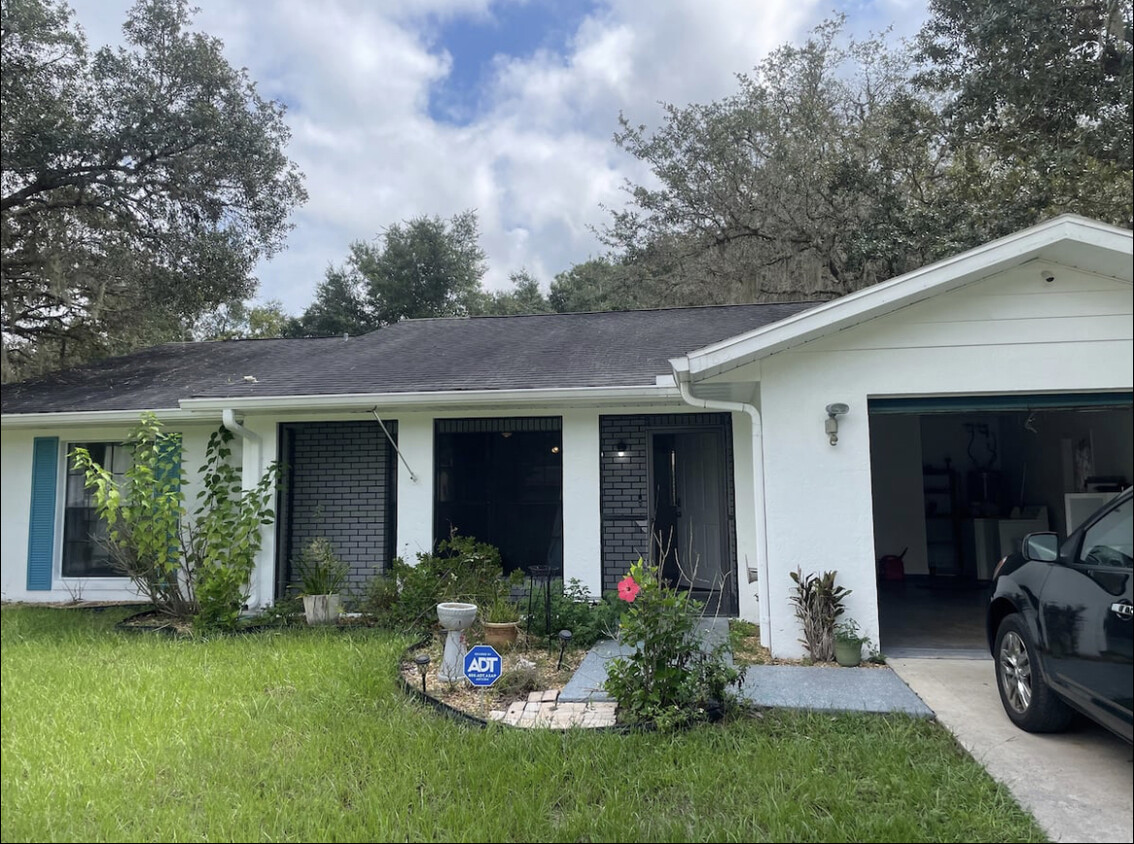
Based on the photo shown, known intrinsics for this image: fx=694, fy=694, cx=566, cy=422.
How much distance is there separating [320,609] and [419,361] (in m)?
3.09

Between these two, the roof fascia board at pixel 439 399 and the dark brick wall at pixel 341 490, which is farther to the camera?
the dark brick wall at pixel 341 490

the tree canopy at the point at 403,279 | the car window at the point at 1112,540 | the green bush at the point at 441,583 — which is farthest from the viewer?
the tree canopy at the point at 403,279

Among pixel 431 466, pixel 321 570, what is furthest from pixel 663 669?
pixel 321 570

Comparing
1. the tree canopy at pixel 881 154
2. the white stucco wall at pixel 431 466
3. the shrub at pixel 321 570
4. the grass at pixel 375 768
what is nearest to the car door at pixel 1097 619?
the grass at pixel 375 768

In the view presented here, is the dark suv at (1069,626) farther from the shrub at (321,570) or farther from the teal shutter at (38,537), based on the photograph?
the shrub at (321,570)

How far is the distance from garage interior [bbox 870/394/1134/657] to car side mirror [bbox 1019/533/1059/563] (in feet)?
10.3

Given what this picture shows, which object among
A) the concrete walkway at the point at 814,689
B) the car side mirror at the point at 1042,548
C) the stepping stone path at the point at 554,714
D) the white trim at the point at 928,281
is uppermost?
the white trim at the point at 928,281

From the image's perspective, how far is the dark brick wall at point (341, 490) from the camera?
7707 mm

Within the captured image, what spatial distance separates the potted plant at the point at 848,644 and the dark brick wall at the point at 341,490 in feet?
15.3

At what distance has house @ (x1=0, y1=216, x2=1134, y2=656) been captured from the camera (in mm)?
4867

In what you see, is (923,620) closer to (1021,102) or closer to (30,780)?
(30,780)

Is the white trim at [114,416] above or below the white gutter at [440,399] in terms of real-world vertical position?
below

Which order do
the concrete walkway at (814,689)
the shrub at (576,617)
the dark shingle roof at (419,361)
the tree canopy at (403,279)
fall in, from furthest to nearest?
the tree canopy at (403,279), the dark shingle roof at (419,361), the shrub at (576,617), the concrete walkway at (814,689)

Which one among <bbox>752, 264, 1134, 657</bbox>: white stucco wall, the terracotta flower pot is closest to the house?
<bbox>752, 264, 1134, 657</bbox>: white stucco wall
